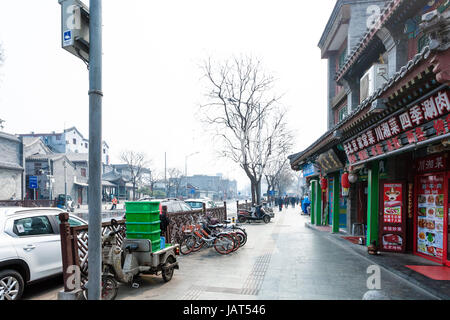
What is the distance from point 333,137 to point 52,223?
767cm

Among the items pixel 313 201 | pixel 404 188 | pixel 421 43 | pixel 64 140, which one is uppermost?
pixel 64 140

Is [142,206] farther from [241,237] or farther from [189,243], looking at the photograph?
[241,237]

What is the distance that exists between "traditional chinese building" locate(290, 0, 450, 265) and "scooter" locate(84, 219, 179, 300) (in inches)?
207

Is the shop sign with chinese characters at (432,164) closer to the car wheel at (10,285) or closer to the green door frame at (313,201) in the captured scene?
the green door frame at (313,201)

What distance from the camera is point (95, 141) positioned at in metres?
3.16

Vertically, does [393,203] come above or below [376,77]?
below

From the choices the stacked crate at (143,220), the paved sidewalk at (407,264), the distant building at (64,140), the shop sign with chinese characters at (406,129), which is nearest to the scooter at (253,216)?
the paved sidewalk at (407,264)

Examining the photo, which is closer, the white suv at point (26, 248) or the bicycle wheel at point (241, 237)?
the white suv at point (26, 248)

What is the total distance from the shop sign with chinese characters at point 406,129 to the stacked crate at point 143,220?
16.6 feet

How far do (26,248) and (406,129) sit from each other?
7.32 metres

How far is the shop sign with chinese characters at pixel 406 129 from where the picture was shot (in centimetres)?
427

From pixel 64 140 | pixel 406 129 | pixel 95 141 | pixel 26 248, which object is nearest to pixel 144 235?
pixel 26 248

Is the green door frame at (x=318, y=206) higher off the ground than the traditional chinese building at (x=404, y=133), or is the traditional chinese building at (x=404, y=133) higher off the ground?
the traditional chinese building at (x=404, y=133)

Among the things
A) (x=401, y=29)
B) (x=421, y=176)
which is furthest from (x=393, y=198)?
(x=401, y=29)
